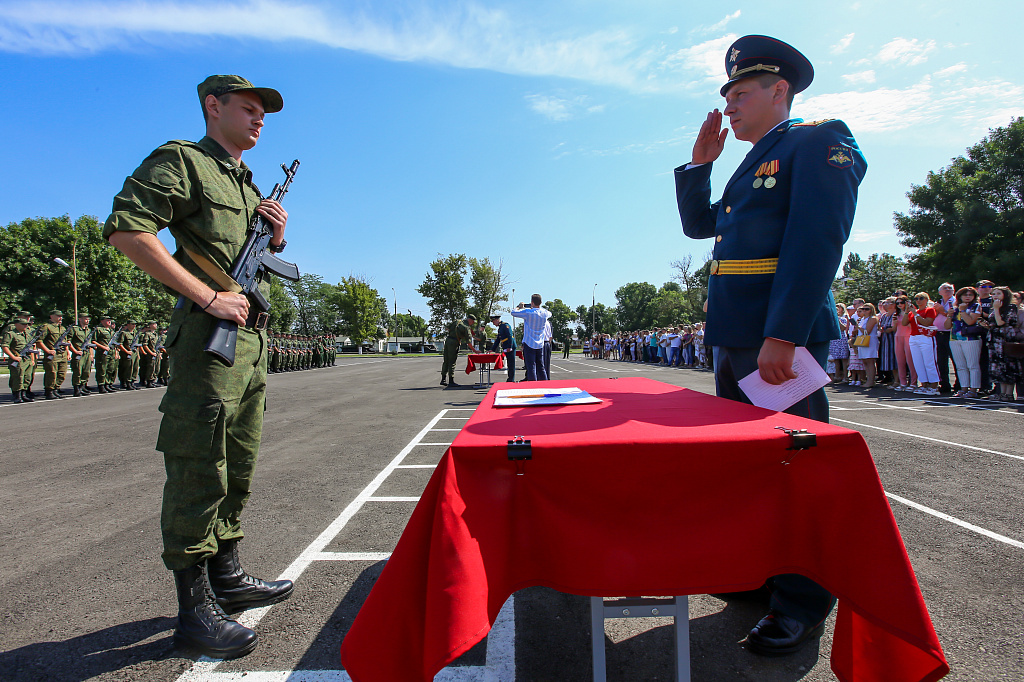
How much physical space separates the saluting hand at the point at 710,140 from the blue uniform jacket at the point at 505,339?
12.0 meters

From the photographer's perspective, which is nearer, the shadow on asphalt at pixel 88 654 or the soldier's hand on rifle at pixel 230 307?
the shadow on asphalt at pixel 88 654

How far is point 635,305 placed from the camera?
9800cm

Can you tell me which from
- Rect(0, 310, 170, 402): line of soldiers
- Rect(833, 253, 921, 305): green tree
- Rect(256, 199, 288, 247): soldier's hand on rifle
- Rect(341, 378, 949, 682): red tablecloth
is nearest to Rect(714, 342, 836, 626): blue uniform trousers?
Rect(341, 378, 949, 682): red tablecloth

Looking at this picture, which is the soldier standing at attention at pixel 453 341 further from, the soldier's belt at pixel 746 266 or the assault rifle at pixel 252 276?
the soldier's belt at pixel 746 266

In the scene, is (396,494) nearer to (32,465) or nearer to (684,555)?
(684,555)

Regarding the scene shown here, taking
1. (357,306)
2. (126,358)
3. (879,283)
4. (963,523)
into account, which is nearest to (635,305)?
(879,283)

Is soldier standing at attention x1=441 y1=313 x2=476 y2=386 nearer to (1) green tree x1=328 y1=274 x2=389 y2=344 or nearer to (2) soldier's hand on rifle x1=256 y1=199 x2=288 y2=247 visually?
(2) soldier's hand on rifle x1=256 y1=199 x2=288 y2=247

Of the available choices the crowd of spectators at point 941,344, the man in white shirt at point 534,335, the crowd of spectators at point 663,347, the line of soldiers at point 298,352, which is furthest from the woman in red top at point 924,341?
the line of soldiers at point 298,352

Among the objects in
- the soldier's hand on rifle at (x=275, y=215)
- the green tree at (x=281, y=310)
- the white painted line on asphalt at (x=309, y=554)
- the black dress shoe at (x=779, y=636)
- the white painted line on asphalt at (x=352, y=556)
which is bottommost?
the white painted line on asphalt at (x=309, y=554)

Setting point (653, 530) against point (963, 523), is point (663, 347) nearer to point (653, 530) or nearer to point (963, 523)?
point (963, 523)

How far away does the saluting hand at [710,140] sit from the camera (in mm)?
2465

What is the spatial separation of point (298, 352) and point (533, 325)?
20.5m

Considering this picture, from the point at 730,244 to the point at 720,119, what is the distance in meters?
0.67

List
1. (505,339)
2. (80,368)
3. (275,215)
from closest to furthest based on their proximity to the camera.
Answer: (275,215), (80,368), (505,339)
